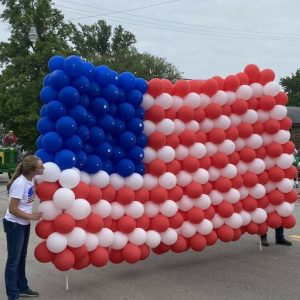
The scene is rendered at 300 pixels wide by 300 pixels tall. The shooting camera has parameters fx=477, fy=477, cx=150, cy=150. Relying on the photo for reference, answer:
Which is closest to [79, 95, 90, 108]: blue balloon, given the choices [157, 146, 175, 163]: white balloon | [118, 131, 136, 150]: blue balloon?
[118, 131, 136, 150]: blue balloon

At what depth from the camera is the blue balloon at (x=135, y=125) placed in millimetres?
5746

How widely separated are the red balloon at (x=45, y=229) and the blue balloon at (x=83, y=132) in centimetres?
99

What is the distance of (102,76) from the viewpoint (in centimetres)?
546

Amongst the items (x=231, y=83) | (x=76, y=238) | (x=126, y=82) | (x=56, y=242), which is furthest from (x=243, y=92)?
(x=56, y=242)

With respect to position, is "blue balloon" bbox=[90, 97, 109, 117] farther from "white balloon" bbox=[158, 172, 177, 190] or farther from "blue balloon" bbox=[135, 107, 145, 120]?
"white balloon" bbox=[158, 172, 177, 190]

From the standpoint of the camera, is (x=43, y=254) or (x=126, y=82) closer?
(x=43, y=254)

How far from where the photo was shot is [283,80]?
68.1m

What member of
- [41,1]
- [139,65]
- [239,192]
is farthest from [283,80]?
[239,192]

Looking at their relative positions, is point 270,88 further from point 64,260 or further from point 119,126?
point 64,260

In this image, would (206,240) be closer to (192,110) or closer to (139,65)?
(192,110)

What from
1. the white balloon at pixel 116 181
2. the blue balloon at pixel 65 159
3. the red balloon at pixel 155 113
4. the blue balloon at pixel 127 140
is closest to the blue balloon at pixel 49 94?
the blue balloon at pixel 65 159

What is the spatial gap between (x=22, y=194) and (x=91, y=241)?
0.99 metres

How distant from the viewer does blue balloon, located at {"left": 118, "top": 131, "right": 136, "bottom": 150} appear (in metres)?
5.68

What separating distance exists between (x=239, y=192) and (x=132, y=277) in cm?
193
